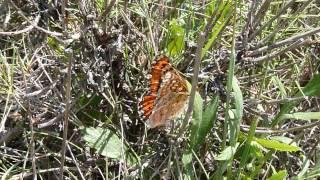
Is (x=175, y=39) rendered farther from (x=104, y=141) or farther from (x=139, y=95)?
(x=104, y=141)

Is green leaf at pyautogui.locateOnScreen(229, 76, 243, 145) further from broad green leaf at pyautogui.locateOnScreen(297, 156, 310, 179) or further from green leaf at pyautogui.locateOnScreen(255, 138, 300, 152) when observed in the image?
broad green leaf at pyautogui.locateOnScreen(297, 156, 310, 179)

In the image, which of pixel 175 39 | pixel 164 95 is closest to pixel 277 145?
pixel 164 95

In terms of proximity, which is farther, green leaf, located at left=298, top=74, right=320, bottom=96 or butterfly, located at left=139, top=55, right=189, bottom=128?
green leaf, located at left=298, top=74, right=320, bottom=96

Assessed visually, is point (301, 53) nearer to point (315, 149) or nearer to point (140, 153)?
point (315, 149)

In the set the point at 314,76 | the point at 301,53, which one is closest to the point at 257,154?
the point at 314,76

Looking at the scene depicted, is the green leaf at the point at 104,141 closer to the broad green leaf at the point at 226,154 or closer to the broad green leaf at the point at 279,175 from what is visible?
the broad green leaf at the point at 226,154

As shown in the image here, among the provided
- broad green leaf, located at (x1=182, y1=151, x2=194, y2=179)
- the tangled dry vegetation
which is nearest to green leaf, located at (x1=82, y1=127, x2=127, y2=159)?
the tangled dry vegetation
